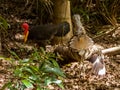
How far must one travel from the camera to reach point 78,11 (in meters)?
5.73

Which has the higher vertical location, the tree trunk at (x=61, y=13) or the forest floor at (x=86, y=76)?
the tree trunk at (x=61, y=13)

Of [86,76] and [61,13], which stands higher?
[61,13]

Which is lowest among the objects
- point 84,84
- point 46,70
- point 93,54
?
point 84,84

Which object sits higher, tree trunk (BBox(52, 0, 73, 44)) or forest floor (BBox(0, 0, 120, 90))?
tree trunk (BBox(52, 0, 73, 44))

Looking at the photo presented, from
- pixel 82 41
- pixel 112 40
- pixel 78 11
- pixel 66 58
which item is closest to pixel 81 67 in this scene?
pixel 66 58

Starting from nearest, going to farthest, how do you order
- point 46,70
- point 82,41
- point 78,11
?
point 46,70 → point 82,41 → point 78,11

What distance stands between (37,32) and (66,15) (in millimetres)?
632

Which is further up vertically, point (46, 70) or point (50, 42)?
point (46, 70)

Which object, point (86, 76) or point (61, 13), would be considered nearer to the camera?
point (86, 76)

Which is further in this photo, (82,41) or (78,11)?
(78,11)

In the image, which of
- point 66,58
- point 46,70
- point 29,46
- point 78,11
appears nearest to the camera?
point 46,70

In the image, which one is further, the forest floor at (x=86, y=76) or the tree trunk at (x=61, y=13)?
the tree trunk at (x=61, y=13)

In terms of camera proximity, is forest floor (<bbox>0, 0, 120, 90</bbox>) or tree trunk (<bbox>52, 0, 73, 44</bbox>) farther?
tree trunk (<bbox>52, 0, 73, 44</bbox>)

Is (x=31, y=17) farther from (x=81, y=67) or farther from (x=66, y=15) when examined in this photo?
(x=81, y=67)
